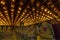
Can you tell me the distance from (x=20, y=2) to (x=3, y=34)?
1.78m

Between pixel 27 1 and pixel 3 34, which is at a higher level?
pixel 27 1

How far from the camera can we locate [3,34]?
3135mm

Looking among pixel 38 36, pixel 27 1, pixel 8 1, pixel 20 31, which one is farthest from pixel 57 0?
pixel 20 31

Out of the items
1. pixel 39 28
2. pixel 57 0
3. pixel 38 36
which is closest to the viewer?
pixel 57 0

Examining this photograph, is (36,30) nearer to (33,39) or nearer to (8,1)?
(33,39)

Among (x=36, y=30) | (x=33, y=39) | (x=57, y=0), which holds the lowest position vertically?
(x=33, y=39)

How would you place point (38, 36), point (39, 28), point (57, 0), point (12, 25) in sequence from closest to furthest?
1. point (57, 0)
2. point (38, 36)
3. point (39, 28)
4. point (12, 25)

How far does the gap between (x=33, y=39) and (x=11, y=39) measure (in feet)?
1.58

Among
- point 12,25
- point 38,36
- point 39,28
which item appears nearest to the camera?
point 38,36

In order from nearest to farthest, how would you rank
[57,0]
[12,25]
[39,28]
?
[57,0] < [39,28] < [12,25]

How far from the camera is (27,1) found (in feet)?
4.85

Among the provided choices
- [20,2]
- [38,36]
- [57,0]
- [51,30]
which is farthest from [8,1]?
[51,30]

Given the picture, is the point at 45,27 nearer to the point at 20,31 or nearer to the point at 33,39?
the point at 33,39

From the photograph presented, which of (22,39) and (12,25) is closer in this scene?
(22,39)
